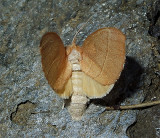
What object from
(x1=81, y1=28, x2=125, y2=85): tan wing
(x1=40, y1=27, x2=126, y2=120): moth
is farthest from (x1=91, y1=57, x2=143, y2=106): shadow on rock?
(x1=81, y1=28, x2=125, y2=85): tan wing

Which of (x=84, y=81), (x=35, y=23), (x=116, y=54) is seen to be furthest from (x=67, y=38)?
(x=116, y=54)

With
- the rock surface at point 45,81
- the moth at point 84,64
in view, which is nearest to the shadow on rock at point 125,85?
the rock surface at point 45,81

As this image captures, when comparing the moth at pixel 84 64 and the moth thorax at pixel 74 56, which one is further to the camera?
the moth thorax at pixel 74 56

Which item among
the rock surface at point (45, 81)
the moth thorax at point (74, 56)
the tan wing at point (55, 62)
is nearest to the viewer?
the tan wing at point (55, 62)

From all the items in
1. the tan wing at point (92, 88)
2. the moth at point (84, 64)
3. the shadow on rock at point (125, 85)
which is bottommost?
the shadow on rock at point (125, 85)

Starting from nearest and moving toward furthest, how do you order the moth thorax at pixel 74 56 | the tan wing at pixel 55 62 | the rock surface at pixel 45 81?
the tan wing at pixel 55 62 → the moth thorax at pixel 74 56 → the rock surface at pixel 45 81

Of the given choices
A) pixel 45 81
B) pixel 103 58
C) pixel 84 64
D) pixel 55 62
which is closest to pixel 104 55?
pixel 103 58

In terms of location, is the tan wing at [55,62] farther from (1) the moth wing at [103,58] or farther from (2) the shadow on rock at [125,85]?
(2) the shadow on rock at [125,85]

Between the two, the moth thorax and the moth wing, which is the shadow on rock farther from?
the moth thorax
